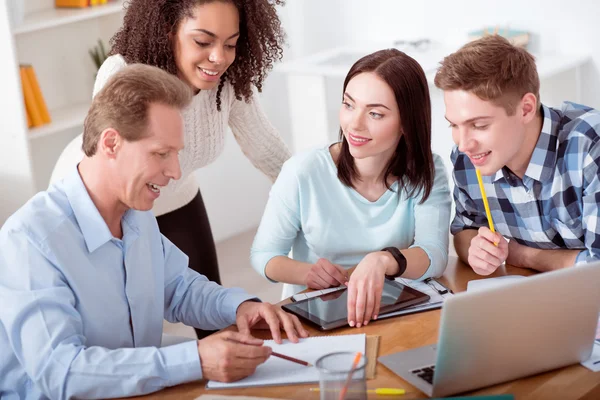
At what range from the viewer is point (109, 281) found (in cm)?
174

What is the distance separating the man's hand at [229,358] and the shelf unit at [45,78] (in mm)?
2071

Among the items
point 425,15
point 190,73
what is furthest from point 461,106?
point 425,15

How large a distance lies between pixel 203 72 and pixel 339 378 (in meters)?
1.19

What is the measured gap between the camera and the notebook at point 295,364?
1.59 metres

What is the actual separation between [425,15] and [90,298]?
318 cm

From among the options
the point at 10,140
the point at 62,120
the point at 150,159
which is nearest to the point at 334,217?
the point at 150,159

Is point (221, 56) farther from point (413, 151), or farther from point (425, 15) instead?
point (425, 15)

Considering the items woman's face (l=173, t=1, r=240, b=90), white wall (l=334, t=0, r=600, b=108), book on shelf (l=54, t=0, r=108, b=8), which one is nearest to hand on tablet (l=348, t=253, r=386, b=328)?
woman's face (l=173, t=1, r=240, b=90)

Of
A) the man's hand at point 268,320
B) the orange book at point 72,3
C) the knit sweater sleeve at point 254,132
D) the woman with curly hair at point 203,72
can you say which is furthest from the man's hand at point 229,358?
the orange book at point 72,3

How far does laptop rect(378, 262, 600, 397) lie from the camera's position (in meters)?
1.46

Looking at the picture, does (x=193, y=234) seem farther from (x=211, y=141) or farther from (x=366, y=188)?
(x=366, y=188)

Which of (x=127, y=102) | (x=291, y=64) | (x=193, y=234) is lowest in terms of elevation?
(x=193, y=234)

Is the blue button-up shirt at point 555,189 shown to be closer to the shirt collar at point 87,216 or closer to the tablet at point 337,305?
the tablet at point 337,305

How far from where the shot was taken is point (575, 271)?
1.51 m
